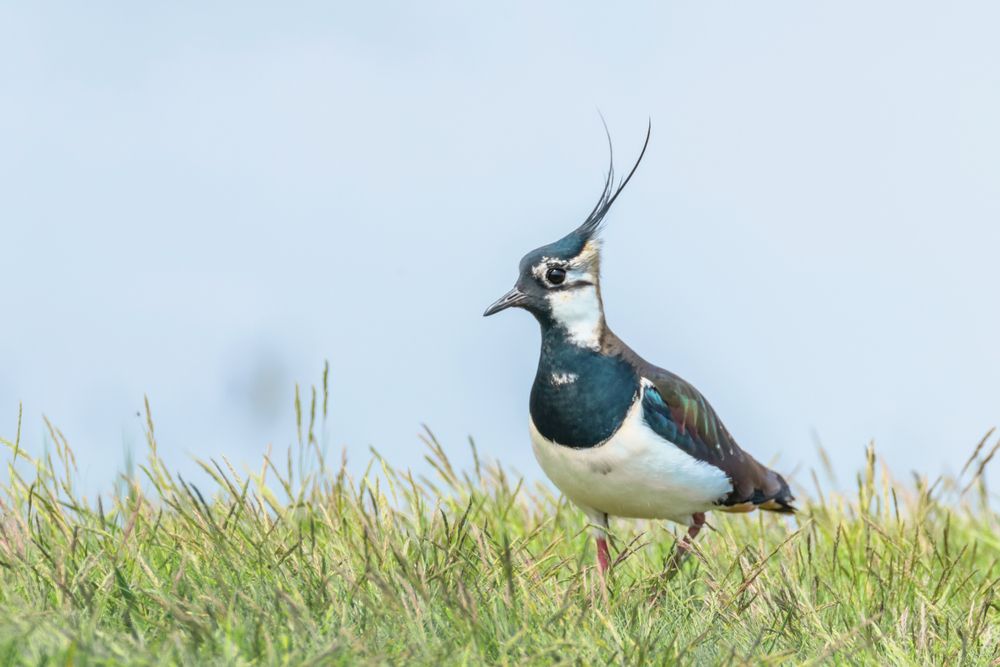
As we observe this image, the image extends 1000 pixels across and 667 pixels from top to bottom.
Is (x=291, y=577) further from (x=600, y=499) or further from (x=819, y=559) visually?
(x=819, y=559)

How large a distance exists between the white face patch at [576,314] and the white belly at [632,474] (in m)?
0.30

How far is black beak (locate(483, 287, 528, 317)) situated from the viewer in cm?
502

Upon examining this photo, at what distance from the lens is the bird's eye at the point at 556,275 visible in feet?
16.5

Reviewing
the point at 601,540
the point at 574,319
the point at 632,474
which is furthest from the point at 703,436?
the point at 574,319

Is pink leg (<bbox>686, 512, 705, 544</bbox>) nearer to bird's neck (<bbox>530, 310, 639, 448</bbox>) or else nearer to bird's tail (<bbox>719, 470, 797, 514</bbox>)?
bird's tail (<bbox>719, 470, 797, 514</bbox>)

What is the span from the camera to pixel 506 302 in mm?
5020

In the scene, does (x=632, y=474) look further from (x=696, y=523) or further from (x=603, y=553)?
(x=696, y=523)

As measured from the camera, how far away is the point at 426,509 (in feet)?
18.7

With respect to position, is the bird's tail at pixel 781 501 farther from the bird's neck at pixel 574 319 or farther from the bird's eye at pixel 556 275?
the bird's eye at pixel 556 275

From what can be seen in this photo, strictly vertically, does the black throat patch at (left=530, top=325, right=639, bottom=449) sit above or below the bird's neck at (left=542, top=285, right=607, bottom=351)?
below

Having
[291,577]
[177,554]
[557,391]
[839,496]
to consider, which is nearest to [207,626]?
[291,577]

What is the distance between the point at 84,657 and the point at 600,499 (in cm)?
222

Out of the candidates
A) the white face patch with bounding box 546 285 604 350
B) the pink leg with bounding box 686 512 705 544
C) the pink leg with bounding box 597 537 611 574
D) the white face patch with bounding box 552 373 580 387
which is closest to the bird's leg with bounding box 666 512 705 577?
the pink leg with bounding box 686 512 705 544

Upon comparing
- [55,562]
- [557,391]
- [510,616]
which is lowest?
[510,616]
